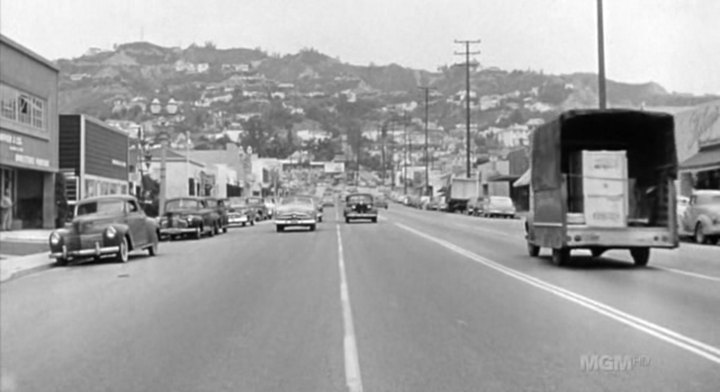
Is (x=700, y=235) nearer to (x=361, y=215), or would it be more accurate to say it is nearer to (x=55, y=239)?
(x=55, y=239)

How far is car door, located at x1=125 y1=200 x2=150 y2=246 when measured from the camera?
79.3 ft

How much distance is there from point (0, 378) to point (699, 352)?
24.0ft

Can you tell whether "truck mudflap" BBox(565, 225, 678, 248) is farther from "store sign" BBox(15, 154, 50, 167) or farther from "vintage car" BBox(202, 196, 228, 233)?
"store sign" BBox(15, 154, 50, 167)

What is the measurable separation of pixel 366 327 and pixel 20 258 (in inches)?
587

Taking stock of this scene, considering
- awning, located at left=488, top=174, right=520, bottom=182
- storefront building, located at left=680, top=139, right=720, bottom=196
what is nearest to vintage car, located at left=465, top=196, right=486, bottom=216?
awning, located at left=488, top=174, right=520, bottom=182

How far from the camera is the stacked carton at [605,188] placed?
19.9 meters

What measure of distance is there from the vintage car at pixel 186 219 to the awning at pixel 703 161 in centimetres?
2345

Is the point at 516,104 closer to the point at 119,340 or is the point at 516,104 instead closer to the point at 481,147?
the point at 481,147

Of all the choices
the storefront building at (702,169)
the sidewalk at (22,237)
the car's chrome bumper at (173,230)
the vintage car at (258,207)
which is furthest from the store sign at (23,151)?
the storefront building at (702,169)

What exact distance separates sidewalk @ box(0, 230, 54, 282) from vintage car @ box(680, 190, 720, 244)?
20.6m

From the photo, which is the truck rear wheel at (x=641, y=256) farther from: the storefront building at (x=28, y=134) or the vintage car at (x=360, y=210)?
the vintage car at (x=360, y=210)

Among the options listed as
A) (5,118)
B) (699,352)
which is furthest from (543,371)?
(5,118)

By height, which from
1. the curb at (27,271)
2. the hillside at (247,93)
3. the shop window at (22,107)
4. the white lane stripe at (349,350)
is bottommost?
the white lane stripe at (349,350)

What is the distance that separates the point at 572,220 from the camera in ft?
65.1
